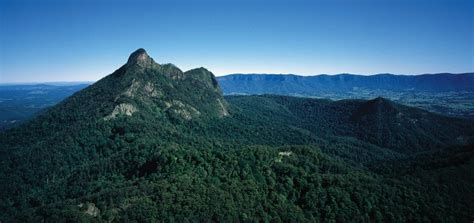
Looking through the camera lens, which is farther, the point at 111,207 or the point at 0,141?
the point at 0,141

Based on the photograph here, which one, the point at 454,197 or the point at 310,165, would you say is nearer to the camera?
the point at 454,197

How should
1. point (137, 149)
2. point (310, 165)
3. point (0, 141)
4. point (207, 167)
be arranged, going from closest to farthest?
1. point (207, 167)
2. point (310, 165)
3. point (137, 149)
4. point (0, 141)

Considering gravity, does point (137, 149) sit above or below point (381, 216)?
above

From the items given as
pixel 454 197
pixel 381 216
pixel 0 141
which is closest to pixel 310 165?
pixel 381 216

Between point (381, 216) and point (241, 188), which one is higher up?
point (241, 188)

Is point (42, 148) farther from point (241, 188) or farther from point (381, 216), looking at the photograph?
point (381, 216)

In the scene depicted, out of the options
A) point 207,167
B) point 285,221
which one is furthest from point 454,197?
point 207,167

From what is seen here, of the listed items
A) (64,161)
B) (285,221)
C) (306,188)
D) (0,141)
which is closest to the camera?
(285,221)

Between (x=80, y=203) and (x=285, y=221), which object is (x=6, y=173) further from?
(x=285, y=221)

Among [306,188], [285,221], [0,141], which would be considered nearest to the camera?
[285,221]
